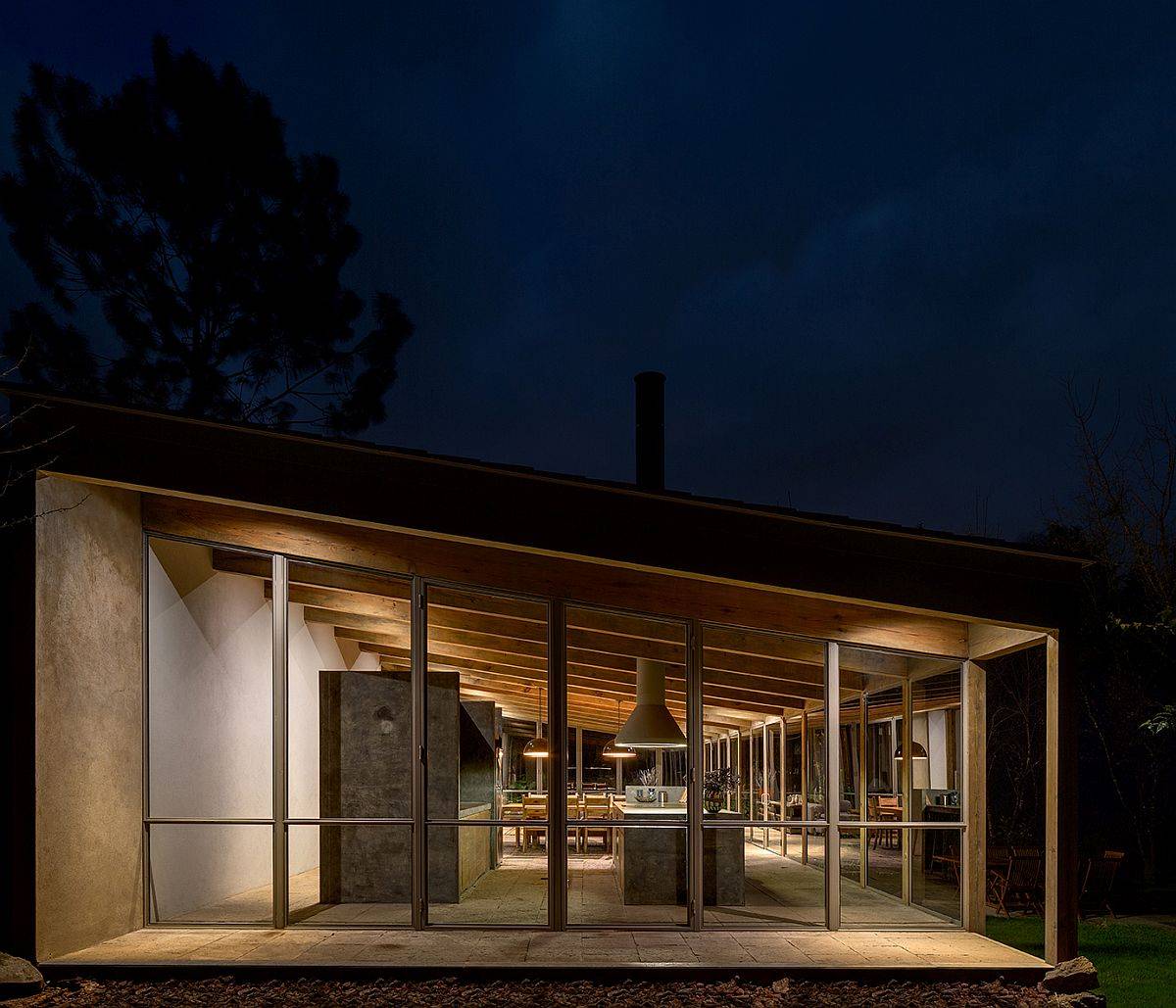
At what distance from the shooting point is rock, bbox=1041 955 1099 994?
6820 millimetres

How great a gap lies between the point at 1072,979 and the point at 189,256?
718 inches

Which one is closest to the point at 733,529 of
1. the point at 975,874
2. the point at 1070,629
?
the point at 1070,629

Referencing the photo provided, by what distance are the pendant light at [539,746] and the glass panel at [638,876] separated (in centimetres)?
78

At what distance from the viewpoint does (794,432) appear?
10269cm

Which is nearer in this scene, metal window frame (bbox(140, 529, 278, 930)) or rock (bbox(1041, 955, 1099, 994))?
rock (bbox(1041, 955, 1099, 994))

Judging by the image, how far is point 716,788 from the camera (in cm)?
908

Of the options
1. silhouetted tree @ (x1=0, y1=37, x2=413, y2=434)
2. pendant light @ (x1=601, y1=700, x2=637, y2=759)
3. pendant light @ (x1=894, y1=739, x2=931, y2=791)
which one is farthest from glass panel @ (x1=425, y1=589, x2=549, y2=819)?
silhouetted tree @ (x1=0, y1=37, x2=413, y2=434)

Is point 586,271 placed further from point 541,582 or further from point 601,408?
point 541,582

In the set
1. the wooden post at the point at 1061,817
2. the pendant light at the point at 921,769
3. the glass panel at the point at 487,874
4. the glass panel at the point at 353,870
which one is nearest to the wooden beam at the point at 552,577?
the wooden post at the point at 1061,817

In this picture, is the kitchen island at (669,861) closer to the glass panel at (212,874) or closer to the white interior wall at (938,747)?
the glass panel at (212,874)

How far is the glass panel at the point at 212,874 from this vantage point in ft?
28.4

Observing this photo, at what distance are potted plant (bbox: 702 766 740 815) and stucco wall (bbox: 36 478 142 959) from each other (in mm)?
4871

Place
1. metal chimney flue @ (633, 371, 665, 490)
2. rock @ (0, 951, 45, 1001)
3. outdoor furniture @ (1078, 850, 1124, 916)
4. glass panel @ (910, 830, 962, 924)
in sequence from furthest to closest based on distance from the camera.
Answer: outdoor furniture @ (1078, 850, 1124, 916)
metal chimney flue @ (633, 371, 665, 490)
glass panel @ (910, 830, 962, 924)
rock @ (0, 951, 45, 1001)

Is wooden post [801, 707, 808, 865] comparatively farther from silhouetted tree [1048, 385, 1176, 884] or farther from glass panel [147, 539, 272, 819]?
glass panel [147, 539, 272, 819]
